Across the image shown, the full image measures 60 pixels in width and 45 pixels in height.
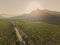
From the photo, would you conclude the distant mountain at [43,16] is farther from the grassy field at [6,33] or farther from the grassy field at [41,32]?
the grassy field at [6,33]

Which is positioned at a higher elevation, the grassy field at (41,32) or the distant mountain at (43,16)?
the distant mountain at (43,16)

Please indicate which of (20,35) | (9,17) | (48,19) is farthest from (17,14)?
(48,19)

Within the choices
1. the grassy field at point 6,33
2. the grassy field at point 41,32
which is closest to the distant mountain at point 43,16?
the grassy field at point 41,32

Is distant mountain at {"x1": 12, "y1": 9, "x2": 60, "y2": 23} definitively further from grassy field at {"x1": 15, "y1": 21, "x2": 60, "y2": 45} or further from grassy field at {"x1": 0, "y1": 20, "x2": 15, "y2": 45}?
grassy field at {"x1": 0, "y1": 20, "x2": 15, "y2": 45}

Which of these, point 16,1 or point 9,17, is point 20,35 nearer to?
point 9,17

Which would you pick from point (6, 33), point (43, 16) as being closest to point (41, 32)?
point (43, 16)

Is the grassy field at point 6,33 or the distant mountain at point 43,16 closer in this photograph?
the grassy field at point 6,33
